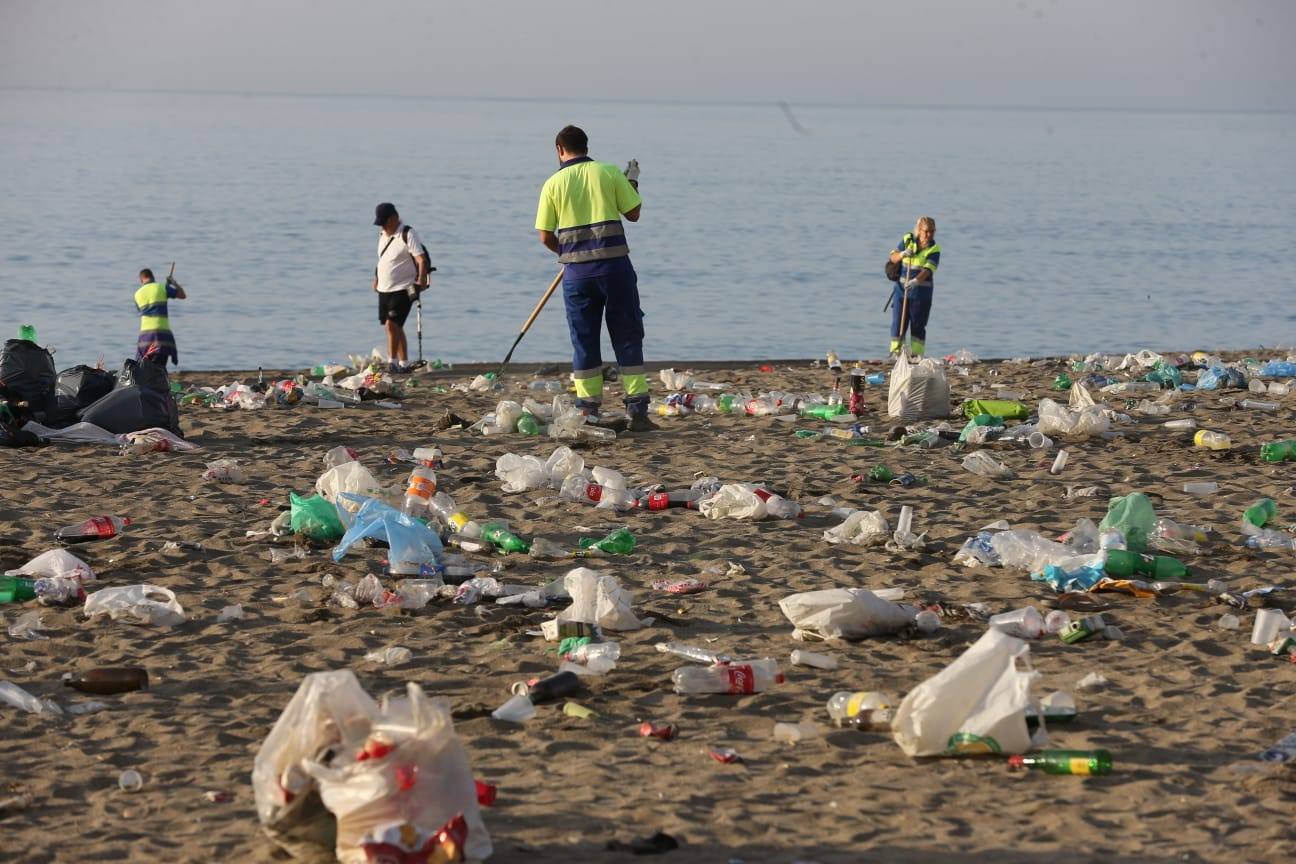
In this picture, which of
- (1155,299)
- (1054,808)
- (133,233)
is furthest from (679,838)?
(133,233)

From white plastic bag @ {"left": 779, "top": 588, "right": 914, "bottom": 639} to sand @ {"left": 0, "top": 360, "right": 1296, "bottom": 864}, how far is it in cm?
9

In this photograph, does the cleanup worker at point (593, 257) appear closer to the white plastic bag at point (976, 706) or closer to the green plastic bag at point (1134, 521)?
the green plastic bag at point (1134, 521)

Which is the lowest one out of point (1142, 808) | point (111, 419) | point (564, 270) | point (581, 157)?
point (1142, 808)

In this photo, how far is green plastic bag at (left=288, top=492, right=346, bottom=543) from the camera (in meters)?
6.52

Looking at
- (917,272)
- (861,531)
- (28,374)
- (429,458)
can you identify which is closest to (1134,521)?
(861,531)

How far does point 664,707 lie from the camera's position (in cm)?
458

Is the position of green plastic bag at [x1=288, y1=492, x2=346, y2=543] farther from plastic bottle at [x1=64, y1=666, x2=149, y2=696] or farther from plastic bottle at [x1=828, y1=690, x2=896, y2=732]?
plastic bottle at [x1=828, y1=690, x2=896, y2=732]

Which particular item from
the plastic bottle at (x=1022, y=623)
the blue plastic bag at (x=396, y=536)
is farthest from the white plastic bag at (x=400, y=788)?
the blue plastic bag at (x=396, y=536)

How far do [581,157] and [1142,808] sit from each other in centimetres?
623

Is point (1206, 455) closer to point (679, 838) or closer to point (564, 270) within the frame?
point (564, 270)

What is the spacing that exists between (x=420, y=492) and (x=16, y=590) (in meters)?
2.01

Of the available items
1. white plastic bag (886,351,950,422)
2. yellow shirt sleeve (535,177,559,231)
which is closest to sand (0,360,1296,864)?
white plastic bag (886,351,950,422)

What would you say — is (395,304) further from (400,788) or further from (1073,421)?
(400,788)

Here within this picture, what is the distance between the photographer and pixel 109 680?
4703 mm
